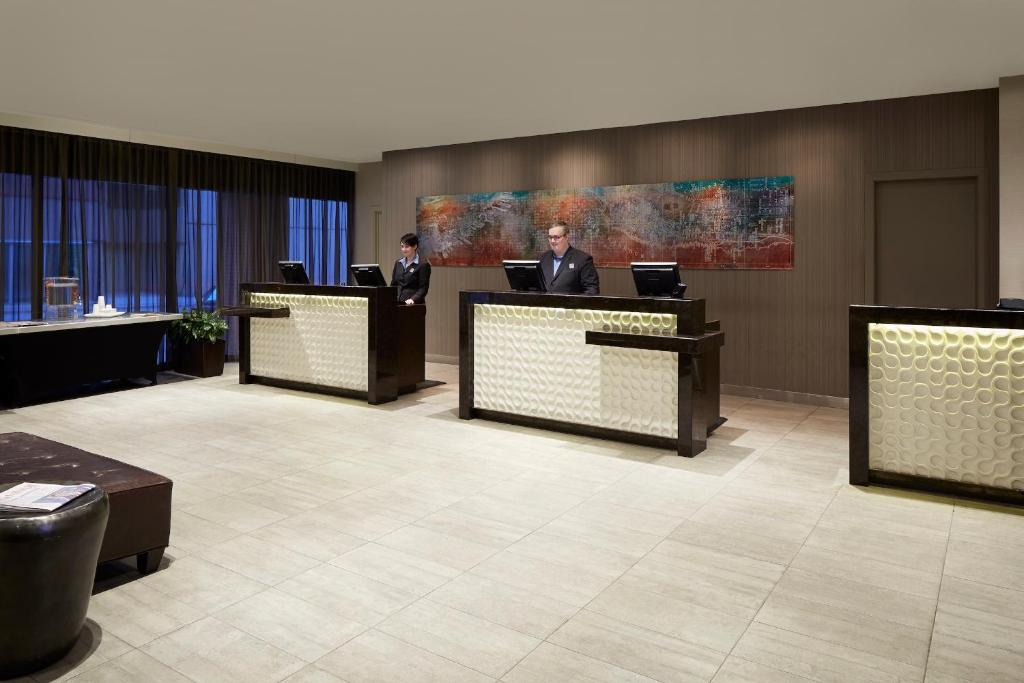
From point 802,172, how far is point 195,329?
22.6 feet

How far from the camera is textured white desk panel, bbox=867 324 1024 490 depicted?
4.12 m

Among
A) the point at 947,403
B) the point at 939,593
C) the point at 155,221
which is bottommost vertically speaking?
the point at 939,593

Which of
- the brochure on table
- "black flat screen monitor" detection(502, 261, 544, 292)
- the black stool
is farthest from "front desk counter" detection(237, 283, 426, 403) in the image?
the black stool

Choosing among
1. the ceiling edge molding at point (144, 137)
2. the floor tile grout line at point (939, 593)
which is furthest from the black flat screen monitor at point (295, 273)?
the floor tile grout line at point (939, 593)

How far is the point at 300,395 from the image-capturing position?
24.8 feet

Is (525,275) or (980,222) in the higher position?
(980,222)

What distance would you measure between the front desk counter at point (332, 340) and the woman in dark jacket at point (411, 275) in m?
0.33

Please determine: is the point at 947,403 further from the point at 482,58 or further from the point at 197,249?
the point at 197,249

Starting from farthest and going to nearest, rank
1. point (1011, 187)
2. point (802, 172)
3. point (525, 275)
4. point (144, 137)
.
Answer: point (144, 137), point (802, 172), point (525, 275), point (1011, 187)

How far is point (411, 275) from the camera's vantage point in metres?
7.90

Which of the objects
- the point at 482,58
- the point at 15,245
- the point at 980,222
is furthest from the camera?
the point at 15,245

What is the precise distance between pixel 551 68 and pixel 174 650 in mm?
4750

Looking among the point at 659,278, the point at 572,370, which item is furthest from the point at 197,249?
the point at 659,278

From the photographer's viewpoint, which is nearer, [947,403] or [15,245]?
[947,403]
